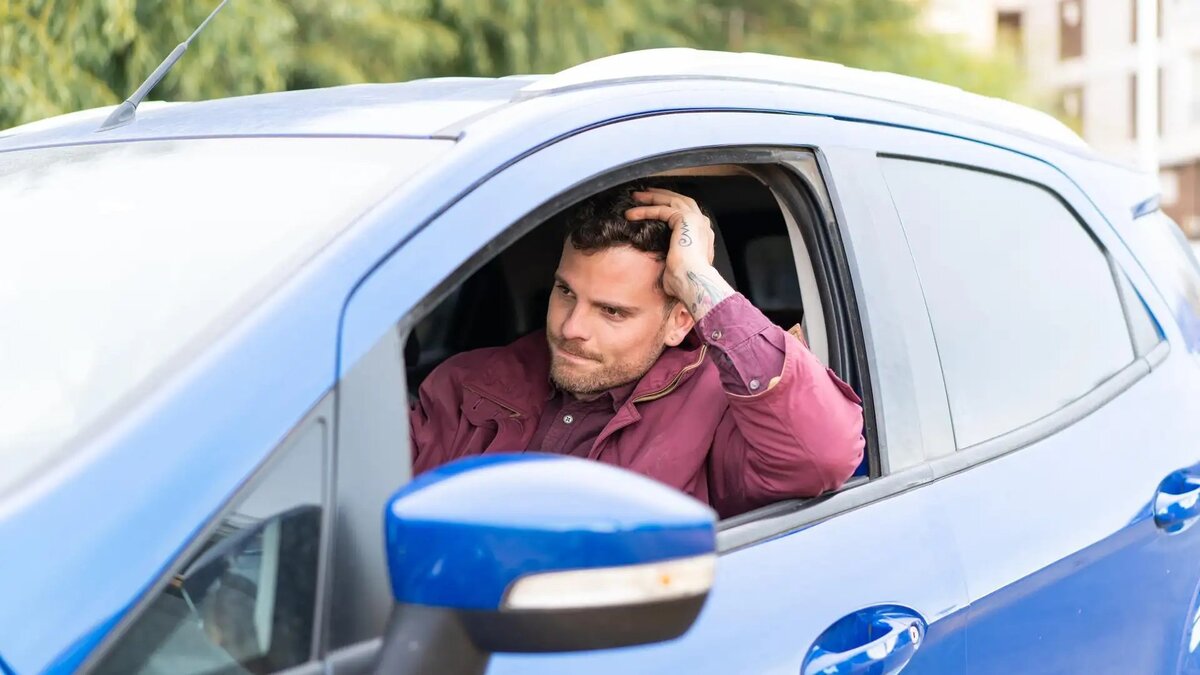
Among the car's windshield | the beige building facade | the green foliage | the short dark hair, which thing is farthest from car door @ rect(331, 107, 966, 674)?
the beige building facade

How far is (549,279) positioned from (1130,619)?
170 cm

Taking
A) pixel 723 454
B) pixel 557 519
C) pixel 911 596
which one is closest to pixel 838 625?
pixel 911 596

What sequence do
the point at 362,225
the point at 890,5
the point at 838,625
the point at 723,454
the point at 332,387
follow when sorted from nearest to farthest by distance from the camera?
the point at 332,387 < the point at 362,225 < the point at 838,625 < the point at 723,454 < the point at 890,5

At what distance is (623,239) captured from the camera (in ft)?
7.91

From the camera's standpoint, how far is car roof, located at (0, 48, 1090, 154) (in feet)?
5.73

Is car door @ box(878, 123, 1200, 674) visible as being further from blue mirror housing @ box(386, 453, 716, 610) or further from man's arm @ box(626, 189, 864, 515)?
blue mirror housing @ box(386, 453, 716, 610)

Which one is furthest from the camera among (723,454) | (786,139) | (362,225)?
(723,454)

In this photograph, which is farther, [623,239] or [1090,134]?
[1090,134]

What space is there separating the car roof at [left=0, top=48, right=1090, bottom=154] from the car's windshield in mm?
49

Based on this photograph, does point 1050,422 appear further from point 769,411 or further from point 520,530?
point 520,530

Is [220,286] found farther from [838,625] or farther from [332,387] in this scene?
[838,625]

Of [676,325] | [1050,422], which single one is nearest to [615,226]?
[676,325]

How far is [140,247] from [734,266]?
1844 millimetres

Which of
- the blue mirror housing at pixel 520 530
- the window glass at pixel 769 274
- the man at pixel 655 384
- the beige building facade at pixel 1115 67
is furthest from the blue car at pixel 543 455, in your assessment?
the beige building facade at pixel 1115 67
